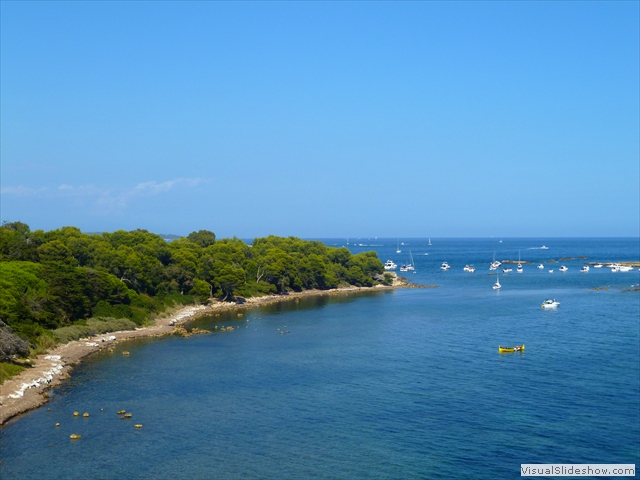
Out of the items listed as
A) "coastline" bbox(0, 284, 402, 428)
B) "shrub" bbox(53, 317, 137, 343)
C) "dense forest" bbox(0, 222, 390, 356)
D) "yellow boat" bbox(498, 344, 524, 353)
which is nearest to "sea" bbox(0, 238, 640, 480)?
"yellow boat" bbox(498, 344, 524, 353)

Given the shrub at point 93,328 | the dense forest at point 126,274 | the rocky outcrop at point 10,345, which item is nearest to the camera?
the rocky outcrop at point 10,345

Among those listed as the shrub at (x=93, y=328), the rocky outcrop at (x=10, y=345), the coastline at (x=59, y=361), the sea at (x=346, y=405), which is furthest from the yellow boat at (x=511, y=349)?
the rocky outcrop at (x=10, y=345)

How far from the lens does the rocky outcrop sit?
48.1 metres

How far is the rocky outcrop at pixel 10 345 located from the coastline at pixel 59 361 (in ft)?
5.91

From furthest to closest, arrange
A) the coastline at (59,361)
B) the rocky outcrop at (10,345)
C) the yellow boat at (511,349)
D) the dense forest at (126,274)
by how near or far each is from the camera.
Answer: the dense forest at (126,274) < the yellow boat at (511,349) < the rocky outcrop at (10,345) < the coastline at (59,361)

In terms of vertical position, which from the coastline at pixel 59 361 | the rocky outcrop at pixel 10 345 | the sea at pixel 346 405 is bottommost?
the sea at pixel 346 405

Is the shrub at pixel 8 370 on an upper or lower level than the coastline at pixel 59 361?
upper

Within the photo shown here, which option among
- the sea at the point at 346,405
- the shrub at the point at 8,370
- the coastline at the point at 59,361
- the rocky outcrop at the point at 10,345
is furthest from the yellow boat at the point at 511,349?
the rocky outcrop at the point at 10,345

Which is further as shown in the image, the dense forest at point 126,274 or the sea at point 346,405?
the dense forest at point 126,274

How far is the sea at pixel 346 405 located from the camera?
1331 inches

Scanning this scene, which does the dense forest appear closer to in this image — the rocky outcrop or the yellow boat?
the rocky outcrop

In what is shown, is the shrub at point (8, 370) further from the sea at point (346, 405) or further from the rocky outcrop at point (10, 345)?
the sea at point (346, 405)

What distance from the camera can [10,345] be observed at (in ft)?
159

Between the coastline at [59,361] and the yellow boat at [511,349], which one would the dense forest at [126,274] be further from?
the yellow boat at [511,349]
